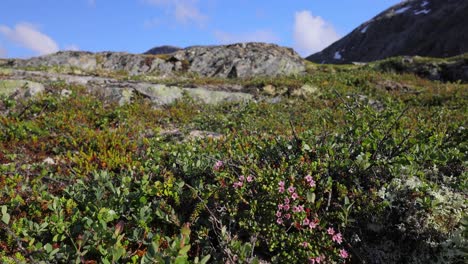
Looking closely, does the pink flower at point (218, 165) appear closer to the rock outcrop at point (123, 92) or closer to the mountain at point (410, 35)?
the rock outcrop at point (123, 92)

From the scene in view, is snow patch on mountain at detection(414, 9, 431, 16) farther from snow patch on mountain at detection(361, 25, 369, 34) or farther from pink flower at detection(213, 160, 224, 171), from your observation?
pink flower at detection(213, 160, 224, 171)

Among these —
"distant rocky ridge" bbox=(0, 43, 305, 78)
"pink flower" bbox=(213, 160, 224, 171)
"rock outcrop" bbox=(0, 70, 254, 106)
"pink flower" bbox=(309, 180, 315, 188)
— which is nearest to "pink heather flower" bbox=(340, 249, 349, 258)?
"pink flower" bbox=(309, 180, 315, 188)

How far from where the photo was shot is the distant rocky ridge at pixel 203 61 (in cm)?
3700

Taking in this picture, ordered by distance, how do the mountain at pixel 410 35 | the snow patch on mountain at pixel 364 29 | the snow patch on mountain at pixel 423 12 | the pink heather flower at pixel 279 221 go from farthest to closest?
the snow patch on mountain at pixel 364 29
the snow patch on mountain at pixel 423 12
the mountain at pixel 410 35
the pink heather flower at pixel 279 221

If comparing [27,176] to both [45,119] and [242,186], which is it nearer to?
[242,186]

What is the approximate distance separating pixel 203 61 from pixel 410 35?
94.8 m

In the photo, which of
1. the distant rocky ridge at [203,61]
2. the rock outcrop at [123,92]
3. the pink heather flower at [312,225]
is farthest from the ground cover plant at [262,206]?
the distant rocky ridge at [203,61]

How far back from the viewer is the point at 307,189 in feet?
16.4

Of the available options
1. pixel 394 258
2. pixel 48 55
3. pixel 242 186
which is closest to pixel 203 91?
pixel 242 186

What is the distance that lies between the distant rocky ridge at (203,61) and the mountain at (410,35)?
234ft

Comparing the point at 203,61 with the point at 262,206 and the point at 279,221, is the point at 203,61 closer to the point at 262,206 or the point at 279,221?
the point at 262,206

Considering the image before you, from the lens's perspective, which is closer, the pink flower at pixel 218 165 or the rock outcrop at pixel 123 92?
the pink flower at pixel 218 165

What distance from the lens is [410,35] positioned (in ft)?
366

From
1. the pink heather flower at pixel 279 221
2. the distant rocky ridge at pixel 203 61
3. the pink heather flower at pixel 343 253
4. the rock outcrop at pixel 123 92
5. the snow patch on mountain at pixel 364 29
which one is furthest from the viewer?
the snow patch on mountain at pixel 364 29
